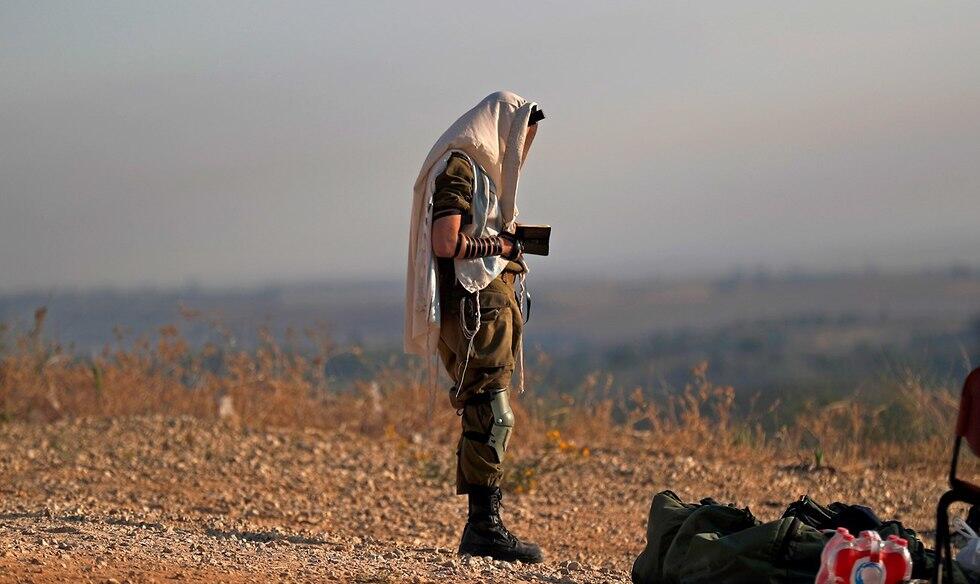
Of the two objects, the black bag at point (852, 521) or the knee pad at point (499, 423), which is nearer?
the black bag at point (852, 521)

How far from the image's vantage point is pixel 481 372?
5.45 meters

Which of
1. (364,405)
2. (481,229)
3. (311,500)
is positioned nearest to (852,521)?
(481,229)

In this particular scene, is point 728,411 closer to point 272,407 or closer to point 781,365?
point 272,407

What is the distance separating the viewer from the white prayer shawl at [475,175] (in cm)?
543

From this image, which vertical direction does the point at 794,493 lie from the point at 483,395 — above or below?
below

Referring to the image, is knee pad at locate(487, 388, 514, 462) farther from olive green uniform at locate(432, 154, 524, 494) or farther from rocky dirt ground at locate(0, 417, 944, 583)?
rocky dirt ground at locate(0, 417, 944, 583)

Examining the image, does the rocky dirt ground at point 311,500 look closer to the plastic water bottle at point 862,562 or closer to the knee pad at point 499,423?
the knee pad at point 499,423

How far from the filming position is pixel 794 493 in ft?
28.0

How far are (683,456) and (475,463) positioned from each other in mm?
4473

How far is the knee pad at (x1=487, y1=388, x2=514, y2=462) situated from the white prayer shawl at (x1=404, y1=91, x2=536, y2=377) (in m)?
0.39

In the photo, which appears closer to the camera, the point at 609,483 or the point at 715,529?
the point at 715,529

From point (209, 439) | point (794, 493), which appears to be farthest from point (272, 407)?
point (794, 493)

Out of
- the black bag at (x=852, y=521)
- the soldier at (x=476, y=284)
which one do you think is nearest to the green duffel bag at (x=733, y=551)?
the black bag at (x=852, y=521)

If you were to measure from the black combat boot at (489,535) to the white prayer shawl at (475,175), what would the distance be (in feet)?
2.33
